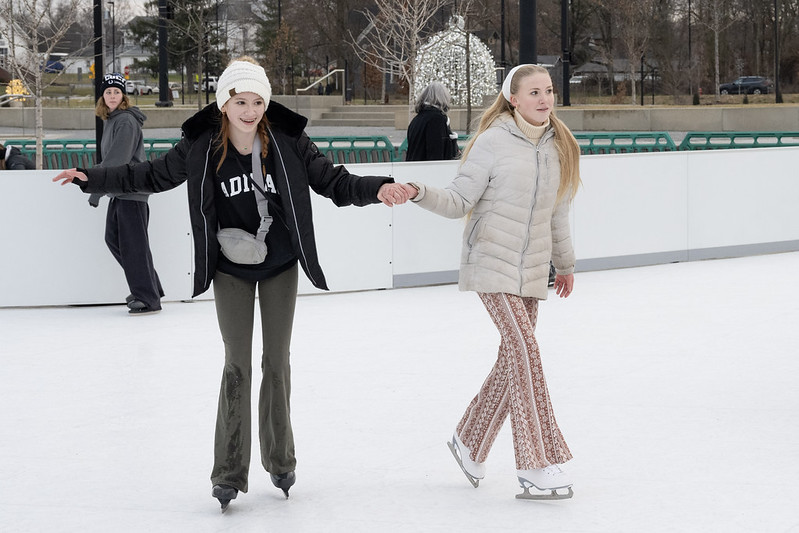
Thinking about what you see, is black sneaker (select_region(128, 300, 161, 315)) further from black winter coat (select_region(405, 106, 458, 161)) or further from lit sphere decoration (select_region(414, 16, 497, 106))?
lit sphere decoration (select_region(414, 16, 497, 106))

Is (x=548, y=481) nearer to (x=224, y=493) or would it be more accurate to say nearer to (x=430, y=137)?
(x=224, y=493)

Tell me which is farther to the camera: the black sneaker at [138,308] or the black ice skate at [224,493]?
the black sneaker at [138,308]

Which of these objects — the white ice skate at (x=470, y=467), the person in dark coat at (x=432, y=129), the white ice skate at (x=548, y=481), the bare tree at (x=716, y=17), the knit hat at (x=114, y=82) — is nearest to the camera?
the white ice skate at (x=548, y=481)

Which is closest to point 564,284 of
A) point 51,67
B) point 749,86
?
point 51,67

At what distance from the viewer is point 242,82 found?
14.0 ft

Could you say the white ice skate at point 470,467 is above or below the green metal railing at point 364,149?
below

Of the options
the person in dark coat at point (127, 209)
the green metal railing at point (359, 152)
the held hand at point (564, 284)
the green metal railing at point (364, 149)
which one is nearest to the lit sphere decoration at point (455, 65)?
the green metal railing at point (364, 149)

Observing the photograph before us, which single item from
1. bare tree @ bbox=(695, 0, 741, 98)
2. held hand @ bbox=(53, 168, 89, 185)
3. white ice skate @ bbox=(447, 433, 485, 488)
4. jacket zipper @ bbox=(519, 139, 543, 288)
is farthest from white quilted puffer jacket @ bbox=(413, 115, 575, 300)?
bare tree @ bbox=(695, 0, 741, 98)

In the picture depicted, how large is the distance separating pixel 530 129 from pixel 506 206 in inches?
12.3

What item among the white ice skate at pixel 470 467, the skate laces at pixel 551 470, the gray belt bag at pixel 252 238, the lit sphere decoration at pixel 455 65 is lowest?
the white ice skate at pixel 470 467

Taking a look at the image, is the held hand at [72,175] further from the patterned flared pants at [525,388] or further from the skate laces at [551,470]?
the skate laces at [551,470]

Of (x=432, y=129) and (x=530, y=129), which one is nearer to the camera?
(x=530, y=129)

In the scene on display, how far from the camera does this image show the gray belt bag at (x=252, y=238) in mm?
4301

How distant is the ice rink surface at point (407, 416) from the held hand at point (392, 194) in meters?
1.15
